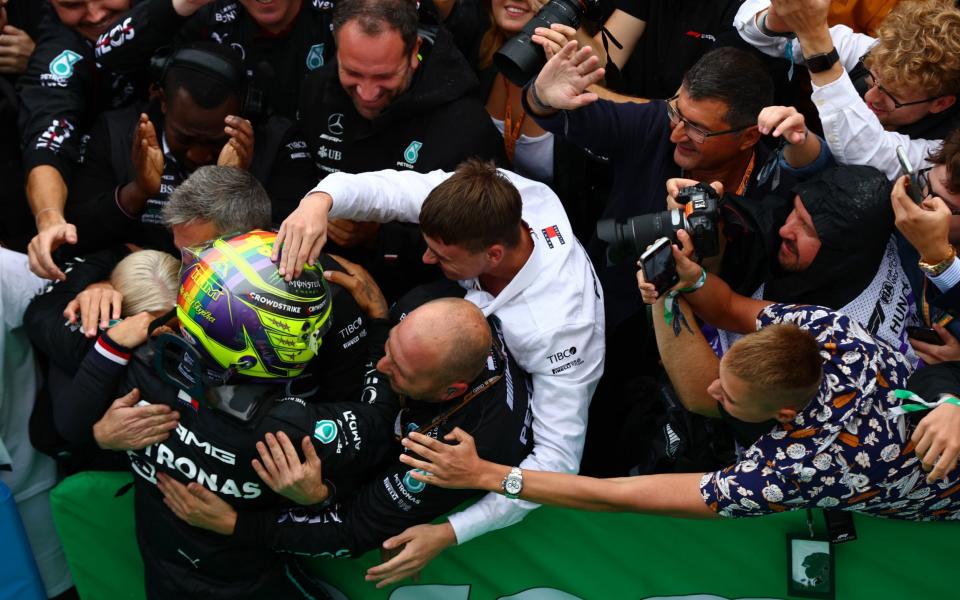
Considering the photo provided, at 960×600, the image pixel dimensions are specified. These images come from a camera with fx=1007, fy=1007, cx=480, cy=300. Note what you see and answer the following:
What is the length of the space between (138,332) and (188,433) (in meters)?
0.41

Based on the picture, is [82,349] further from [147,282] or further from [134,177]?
[134,177]

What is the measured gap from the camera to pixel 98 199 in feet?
14.1

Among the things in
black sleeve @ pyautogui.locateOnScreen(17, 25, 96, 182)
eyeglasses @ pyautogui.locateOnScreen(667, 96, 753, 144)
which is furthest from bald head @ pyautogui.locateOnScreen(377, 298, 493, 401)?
black sleeve @ pyautogui.locateOnScreen(17, 25, 96, 182)

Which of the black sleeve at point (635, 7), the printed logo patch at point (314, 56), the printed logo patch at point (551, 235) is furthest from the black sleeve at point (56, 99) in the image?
the black sleeve at point (635, 7)

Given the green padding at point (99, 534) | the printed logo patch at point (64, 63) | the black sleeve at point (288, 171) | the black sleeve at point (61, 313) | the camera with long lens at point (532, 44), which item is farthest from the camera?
the printed logo patch at point (64, 63)

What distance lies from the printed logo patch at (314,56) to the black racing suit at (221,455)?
1.53 m

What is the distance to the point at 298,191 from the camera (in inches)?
172

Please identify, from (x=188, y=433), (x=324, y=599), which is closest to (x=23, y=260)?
Result: (x=188, y=433)

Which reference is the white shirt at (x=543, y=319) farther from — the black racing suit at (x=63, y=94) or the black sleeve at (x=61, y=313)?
the black racing suit at (x=63, y=94)

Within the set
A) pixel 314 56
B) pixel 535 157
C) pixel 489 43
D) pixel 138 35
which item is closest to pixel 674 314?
pixel 535 157

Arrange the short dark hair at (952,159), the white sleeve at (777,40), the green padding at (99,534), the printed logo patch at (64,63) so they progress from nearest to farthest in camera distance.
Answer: the short dark hair at (952,159) → the green padding at (99,534) → the white sleeve at (777,40) → the printed logo patch at (64,63)

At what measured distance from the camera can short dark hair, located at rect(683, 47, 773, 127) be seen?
368 cm

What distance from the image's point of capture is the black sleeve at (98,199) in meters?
4.26

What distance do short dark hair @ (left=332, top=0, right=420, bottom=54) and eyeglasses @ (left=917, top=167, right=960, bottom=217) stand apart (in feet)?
6.62
